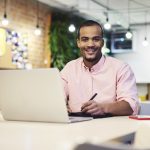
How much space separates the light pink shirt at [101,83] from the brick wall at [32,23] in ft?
14.9

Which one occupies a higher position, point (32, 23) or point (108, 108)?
point (32, 23)

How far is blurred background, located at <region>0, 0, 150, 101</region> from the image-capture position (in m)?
7.00

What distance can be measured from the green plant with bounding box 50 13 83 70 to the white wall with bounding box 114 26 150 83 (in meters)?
2.90

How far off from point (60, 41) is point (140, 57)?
11.9ft

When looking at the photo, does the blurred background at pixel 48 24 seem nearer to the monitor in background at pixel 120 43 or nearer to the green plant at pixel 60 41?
the green plant at pixel 60 41

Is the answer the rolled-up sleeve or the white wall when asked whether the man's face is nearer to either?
the rolled-up sleeve

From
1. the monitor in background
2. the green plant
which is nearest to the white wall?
the monitor in background

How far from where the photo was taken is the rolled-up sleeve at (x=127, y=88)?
83.7 inches

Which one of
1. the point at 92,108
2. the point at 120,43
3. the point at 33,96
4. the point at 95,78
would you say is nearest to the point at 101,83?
the point at 95,78

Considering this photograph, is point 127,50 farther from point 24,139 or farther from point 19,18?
point 24,139

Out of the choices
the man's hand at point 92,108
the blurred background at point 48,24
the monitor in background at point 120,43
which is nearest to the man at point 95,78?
the man's hand at point 92,108

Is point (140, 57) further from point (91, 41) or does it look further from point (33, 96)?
point (33, 96)

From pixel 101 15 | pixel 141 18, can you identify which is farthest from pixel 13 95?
pixel 141 18

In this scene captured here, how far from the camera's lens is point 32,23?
7.91 metres
